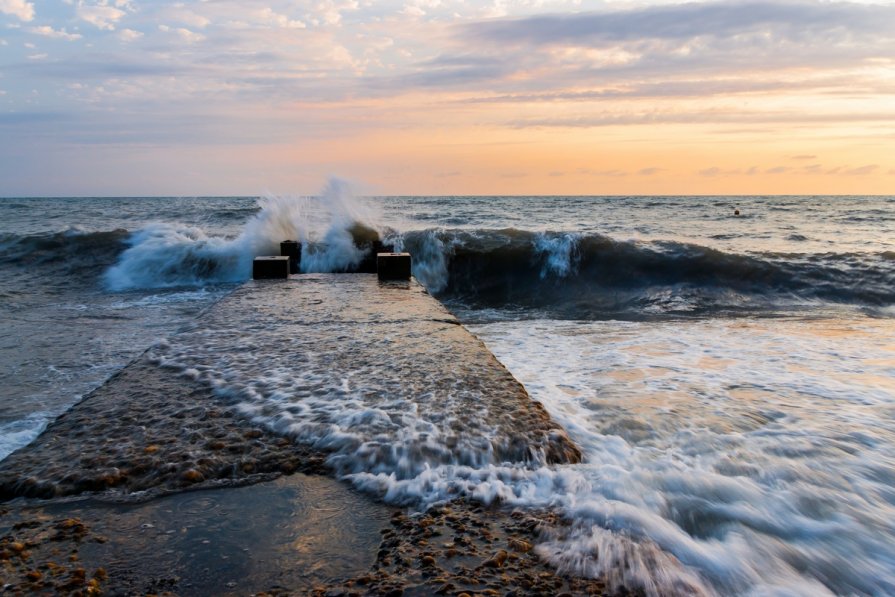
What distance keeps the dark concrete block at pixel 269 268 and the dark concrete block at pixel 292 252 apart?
1403mm

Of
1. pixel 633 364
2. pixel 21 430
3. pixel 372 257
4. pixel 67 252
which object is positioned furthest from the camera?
pixel 67 252

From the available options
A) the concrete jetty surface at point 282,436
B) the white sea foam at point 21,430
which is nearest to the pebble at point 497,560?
the concrete jetty surface at point 282,436

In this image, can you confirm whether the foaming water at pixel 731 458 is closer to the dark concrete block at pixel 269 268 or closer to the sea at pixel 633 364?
the sea at pixel 633 364

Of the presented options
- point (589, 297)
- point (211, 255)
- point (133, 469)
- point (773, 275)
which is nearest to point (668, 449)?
point (133, 469)

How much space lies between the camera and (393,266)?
7.84 meters

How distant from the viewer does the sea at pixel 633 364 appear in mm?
2186

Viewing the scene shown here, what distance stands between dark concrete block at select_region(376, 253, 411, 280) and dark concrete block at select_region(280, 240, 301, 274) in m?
2.16

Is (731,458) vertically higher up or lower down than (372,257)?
lower down

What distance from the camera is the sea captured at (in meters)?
2.19

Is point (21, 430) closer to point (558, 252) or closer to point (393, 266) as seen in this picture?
point (393, 266)

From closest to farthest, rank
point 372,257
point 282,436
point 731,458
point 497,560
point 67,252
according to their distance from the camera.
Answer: point 497,560, point 282,436, point 731,458, point 372,257, point 67,252

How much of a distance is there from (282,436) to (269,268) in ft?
18.5

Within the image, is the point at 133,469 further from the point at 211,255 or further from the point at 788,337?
the point at 211,255

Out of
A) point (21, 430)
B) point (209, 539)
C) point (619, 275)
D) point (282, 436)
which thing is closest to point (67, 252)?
point (21, 430)
